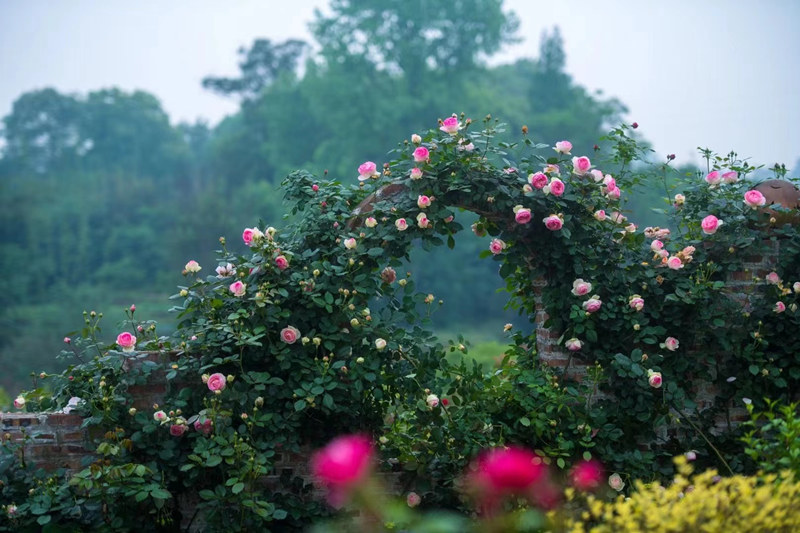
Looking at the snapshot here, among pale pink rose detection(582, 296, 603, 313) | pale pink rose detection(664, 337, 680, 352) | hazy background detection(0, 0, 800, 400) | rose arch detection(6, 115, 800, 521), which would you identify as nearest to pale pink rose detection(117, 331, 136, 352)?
rose arch detection(6, 115, 800, 521)

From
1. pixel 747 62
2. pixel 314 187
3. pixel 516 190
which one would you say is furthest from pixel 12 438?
pixel 747 62

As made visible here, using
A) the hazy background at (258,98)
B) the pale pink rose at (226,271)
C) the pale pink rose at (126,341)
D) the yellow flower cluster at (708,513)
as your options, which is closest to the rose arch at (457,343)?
the pale pink rose at (226,271)

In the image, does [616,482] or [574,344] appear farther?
[574,344]

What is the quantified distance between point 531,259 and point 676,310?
78 cm

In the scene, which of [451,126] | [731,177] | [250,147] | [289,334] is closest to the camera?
[289,334]

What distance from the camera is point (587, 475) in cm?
349

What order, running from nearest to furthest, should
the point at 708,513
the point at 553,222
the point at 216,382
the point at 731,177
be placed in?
the point at 708,513, the point at 216,382, the point at 553,222, the point at 731,177

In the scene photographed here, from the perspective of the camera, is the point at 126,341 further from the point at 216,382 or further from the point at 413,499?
the point at 413,499

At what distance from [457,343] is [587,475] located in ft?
3.14

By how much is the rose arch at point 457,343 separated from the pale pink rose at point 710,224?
11 millimetres

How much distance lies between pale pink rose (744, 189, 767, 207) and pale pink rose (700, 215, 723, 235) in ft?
0.61

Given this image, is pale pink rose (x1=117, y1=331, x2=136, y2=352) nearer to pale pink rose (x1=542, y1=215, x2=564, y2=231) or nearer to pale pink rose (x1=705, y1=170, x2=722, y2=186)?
pale pink rose (x1=542, y1=215, x2=564, y2=231)

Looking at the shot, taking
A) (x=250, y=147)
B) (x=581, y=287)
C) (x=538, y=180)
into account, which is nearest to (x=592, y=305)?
(x=581, y=287)

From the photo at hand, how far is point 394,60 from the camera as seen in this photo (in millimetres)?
28094
